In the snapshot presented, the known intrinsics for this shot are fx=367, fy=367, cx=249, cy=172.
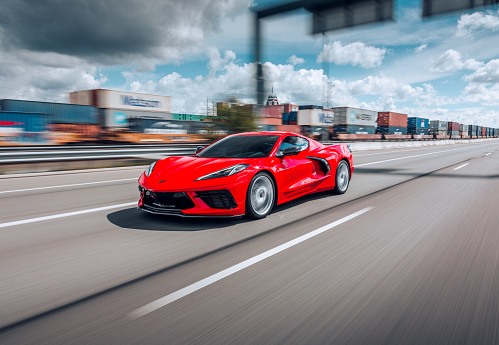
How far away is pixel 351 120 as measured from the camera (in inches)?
2219

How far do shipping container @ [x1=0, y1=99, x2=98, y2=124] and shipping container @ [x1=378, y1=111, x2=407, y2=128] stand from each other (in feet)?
161

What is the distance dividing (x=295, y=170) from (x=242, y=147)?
92 cm

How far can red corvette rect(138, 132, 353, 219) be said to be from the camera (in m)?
4.61

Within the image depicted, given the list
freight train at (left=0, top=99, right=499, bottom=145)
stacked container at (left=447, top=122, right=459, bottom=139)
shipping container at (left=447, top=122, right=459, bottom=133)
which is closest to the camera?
→ freight train at (left=0, top=99, right=499, bottom=145)

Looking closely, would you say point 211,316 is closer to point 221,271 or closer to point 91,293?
point 221,271

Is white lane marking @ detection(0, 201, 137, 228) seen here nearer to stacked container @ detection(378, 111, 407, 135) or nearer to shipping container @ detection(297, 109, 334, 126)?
shipping container @ detection(297, 109, 334, 126)

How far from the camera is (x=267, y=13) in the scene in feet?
51.8

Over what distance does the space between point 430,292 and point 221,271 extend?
66.2 inches

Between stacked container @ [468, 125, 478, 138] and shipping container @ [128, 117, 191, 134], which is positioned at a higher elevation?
shipping container @ [128, 117, 191, 134]

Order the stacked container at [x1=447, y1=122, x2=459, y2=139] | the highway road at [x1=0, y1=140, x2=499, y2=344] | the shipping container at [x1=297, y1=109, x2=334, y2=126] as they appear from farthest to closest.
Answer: the stacked container at [x1=447, y1=122, x2=459, y2=139] → the shipping container at [x1=297, y1=109, x2=334, y2=126] → the highway road at [x1=0, y1=140, x2=499, y2=344]

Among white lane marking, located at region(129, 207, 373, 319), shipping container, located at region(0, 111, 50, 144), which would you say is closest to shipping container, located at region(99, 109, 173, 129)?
shipping container, located at region(0, 111, 50, 144)

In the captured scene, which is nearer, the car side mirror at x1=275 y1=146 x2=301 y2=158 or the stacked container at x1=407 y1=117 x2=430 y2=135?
the car side mirror at x1=275 y1=146 x2=301 y2=158

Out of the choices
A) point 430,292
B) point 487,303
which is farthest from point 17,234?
point 487,303

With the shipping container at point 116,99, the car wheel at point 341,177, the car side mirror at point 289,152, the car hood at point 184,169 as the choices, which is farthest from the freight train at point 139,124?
the car hood at point 184,169
